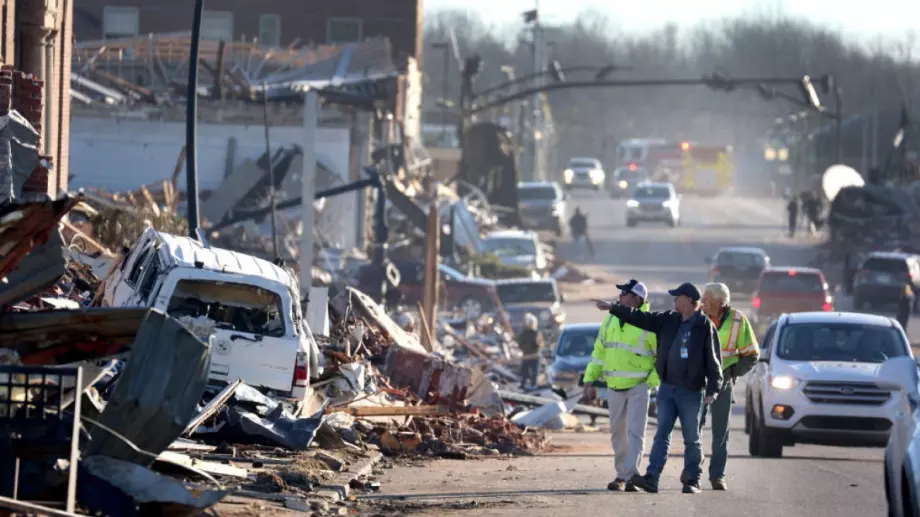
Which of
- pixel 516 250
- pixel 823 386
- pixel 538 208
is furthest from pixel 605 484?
pixel 538 208

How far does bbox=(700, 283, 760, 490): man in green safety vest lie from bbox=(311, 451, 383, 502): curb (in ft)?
9.58

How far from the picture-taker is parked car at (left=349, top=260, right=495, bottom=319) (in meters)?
41.1

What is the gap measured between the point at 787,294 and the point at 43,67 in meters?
20.5

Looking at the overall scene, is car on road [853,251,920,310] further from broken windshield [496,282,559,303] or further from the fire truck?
the fire truck

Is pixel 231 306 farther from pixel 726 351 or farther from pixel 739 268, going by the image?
pixel 739 268

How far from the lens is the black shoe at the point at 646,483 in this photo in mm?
13844

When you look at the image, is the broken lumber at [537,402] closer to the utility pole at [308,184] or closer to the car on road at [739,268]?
the utility pole at [308,184]

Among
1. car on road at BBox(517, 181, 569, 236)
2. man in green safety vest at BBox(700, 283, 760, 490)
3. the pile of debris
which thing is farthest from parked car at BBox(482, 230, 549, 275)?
man in green safety vest at BBox(700, 283, 760, 490)

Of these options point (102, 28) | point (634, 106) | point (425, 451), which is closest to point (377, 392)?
point (425, 451)

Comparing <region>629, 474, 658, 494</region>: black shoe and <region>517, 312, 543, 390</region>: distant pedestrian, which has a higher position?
<region>629, 474, 658, 494</region>: black shoe

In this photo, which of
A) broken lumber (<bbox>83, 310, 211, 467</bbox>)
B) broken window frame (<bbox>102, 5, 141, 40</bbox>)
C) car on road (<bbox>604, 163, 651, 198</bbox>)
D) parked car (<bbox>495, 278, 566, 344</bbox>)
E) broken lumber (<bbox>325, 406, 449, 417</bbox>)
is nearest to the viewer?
broken lumber (<bbox>83, 310, 211, 467</bbox>)

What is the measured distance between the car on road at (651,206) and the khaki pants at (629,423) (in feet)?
195

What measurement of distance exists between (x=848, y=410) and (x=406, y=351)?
5663 millimetres

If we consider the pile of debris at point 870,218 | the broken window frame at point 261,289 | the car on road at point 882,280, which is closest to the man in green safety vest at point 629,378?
the broken window frame at point 261,289
